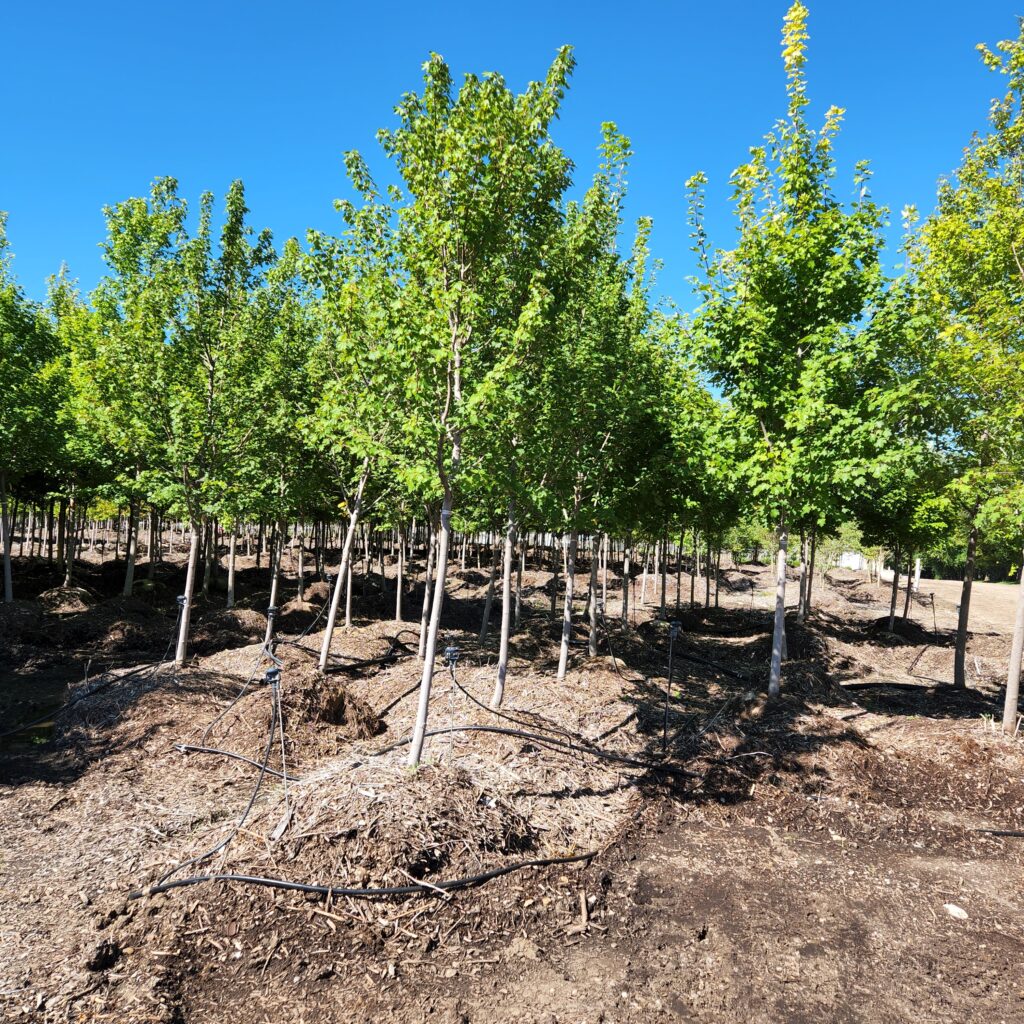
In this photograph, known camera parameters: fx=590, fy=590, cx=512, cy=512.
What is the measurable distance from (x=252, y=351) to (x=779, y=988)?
468 inches

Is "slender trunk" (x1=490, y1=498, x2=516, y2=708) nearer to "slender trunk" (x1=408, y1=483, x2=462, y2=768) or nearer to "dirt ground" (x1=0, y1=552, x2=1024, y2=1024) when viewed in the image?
"dirt ground" (x1=0, y1=552, x2=1024, y2=1024)

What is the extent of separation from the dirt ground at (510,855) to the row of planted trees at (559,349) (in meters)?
1.44

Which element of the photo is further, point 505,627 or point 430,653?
point 505,627

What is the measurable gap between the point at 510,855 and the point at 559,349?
6392mm

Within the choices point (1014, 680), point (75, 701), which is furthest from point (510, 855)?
point (75, 701)

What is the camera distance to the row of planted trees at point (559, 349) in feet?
20.9

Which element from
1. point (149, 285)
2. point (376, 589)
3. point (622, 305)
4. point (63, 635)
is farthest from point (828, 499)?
point (376, 589)

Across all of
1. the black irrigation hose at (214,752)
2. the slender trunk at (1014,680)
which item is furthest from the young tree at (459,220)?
the slender trunk at (1014,680)

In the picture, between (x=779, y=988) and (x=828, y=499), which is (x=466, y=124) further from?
(x=779, y=988)

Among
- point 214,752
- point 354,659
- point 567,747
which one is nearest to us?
point 214,752

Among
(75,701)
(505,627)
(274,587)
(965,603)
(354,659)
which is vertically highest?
(965,603)

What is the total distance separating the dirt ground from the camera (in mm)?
4031

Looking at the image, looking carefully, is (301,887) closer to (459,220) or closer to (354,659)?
(459,220)

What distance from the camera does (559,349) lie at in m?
8.56
